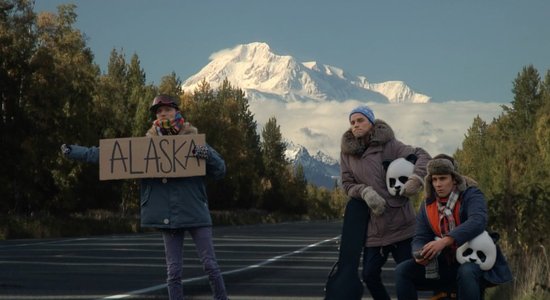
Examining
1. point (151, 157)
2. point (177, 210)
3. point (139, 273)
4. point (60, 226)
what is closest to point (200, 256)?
point (177, 210)

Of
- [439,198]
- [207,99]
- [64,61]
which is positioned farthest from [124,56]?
[439,198]

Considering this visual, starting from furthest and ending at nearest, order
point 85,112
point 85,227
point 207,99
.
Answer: point 207,99 → point 85,112 → point 85,227

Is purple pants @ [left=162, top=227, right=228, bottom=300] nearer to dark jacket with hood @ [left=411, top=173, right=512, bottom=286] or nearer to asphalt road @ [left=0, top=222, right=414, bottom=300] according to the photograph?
dark jacket with hood @ [left=411, top=173, right=512, bottom=286]

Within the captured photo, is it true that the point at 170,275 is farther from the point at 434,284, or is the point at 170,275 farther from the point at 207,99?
the point at 207,99

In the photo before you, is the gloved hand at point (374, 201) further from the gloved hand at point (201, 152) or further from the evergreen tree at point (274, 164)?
the evergreen tree at point (274, 164)

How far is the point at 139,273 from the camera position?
1557 cm

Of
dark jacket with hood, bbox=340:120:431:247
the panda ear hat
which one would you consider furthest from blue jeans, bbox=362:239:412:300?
the panda ear hat

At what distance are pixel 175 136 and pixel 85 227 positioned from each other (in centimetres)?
3432

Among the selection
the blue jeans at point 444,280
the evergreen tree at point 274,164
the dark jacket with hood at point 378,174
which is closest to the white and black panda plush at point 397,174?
the dark jacket with hood at point 378,174

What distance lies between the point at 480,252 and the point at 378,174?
4.70 ft

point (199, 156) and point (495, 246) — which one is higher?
point (199, 156)

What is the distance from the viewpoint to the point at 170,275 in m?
8.83

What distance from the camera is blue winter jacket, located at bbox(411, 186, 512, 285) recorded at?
24.0 feet

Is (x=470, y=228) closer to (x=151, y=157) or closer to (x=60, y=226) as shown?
(x=151, y=157)
